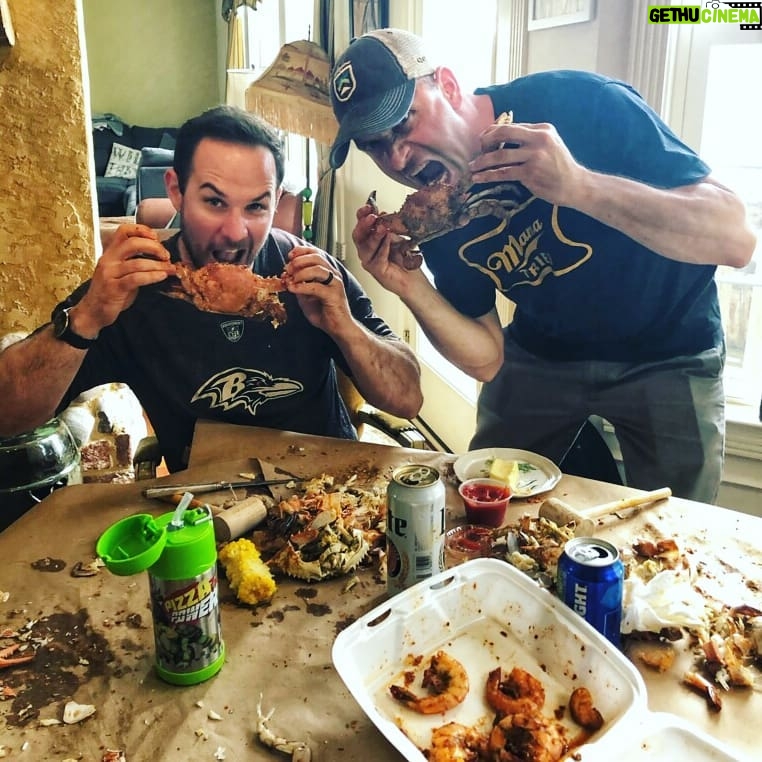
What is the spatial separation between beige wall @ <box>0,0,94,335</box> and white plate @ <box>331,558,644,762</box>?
3.78 ft

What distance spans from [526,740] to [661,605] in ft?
1.11

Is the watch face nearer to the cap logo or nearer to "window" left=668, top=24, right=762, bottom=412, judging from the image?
the cap logo

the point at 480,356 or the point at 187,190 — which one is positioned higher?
the point at 187,190

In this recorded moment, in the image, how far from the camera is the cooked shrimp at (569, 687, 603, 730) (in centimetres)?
95

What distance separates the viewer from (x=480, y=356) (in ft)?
5.62

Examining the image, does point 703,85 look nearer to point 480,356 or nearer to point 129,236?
point 480,356

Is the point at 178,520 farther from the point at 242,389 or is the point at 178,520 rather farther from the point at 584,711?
the point at 242,389

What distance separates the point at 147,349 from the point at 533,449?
3.11 ft

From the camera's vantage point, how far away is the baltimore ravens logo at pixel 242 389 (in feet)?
5.55

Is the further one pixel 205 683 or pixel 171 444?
pixel 171 444

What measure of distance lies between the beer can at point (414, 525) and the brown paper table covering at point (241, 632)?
0.10 m

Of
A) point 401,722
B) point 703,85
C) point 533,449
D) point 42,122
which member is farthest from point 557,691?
point 42,122

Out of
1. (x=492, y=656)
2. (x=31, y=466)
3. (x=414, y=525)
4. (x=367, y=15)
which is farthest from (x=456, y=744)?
(x=367, y=15)

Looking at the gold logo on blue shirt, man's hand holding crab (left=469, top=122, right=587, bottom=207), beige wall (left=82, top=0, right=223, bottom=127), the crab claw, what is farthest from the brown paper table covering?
beige wall (left=82, top=0, right=223, bottom=127)
